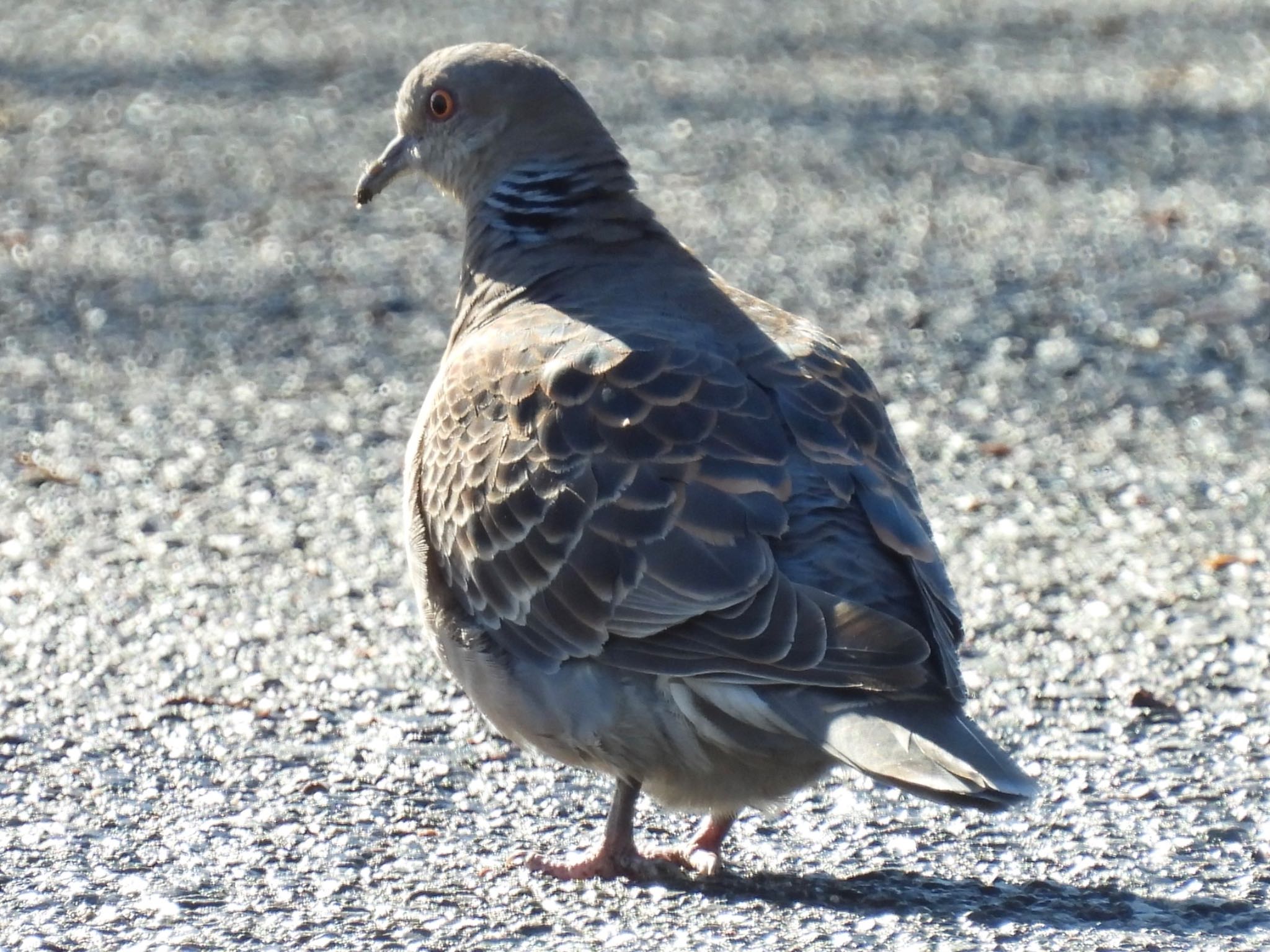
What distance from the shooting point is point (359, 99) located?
1098 cm

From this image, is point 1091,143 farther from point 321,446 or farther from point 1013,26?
point 321,446

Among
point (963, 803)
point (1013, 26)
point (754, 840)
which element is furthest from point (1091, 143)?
point (963, 803)

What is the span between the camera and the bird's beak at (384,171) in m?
5.14

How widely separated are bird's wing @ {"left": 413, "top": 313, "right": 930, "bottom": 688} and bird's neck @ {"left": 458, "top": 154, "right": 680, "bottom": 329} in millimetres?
314

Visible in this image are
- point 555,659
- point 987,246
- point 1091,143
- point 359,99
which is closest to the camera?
point 555,659

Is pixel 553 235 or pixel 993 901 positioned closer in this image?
pixel 993 901

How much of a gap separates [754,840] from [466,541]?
847 mm

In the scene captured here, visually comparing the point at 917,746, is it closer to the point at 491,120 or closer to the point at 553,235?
the point at 553,235

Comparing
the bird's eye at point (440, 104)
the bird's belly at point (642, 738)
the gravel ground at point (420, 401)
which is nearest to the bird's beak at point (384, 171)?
the bird's eye at point (440, 104)

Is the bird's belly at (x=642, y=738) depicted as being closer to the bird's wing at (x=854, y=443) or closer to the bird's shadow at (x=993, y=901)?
the bird's shadow at (x=993, y=901)

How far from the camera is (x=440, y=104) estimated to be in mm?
4945

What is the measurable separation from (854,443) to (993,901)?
0.90 meters

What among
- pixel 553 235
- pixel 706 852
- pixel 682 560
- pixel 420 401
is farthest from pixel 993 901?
pixel 420 401

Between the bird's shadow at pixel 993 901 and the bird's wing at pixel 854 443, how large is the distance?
17.5 inches
